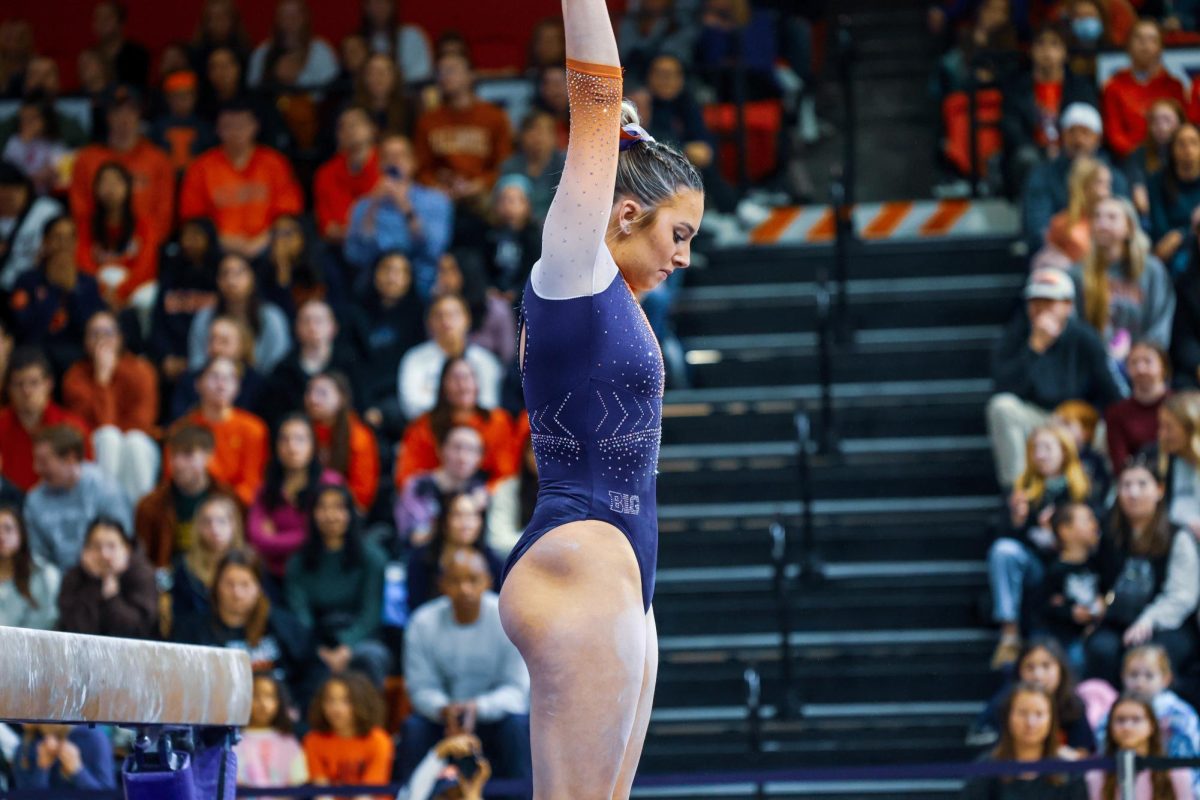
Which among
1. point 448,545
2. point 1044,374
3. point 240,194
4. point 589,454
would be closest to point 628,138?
→ point 589,454

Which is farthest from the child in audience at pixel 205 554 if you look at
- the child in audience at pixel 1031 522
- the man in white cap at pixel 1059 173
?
the man in white cap at pixel 1059 173

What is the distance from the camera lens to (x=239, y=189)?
412 inches

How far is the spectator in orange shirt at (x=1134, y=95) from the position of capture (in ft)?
31.8

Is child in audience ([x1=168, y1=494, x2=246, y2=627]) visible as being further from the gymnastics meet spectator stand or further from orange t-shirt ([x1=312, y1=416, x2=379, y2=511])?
orange t-shirt ([x1=312, y1=416, x2=379, y2=511])

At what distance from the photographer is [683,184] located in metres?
3.40

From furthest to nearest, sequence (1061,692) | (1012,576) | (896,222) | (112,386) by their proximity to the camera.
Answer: (896,222), (112,386), (1012,576), (1061,692)

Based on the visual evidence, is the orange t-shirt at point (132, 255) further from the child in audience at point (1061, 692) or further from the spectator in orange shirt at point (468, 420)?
the child in audience at point (1061, 692)

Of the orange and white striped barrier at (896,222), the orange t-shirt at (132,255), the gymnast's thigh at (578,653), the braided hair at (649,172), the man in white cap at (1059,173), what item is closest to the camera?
the gymnast's thigh at (578,653)

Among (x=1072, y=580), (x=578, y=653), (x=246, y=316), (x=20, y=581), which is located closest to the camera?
(x=578, y=653)

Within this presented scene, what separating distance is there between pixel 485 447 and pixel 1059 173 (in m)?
3.16

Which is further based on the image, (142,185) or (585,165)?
(142,185)

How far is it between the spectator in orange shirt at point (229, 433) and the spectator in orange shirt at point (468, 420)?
787 millimetres

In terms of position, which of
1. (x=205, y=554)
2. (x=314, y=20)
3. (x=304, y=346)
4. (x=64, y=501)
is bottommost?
(x=205, y=554)

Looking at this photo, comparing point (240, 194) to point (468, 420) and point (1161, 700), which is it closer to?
point (468, 420)
